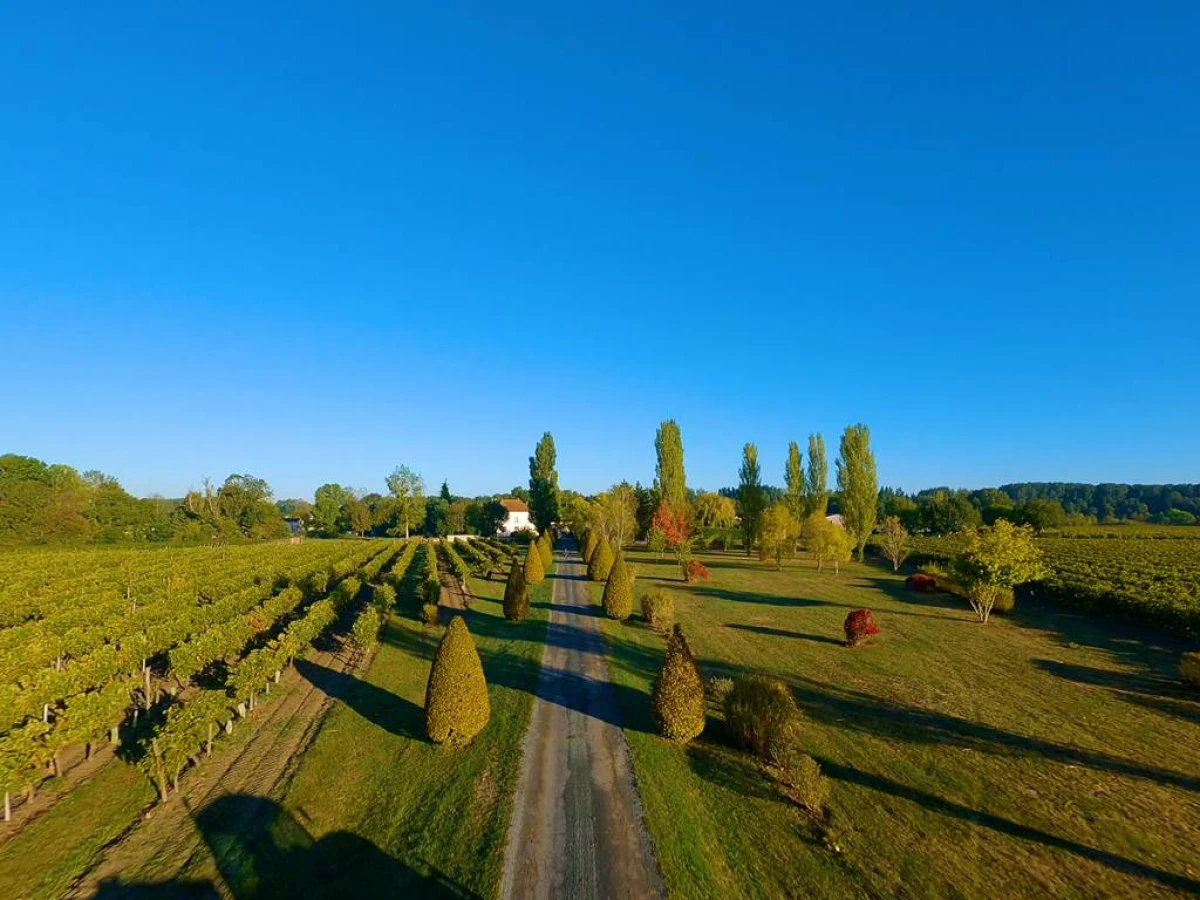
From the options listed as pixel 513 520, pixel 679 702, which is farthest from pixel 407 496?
pixel 679 702

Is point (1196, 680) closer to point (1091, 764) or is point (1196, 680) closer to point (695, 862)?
point (1091, 764)

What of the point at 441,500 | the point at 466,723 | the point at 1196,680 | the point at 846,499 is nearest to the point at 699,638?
the point at 466,723

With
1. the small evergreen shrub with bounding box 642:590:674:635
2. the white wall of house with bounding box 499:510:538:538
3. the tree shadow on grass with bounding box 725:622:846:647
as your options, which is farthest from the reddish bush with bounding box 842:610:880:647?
the white wall of house with bounding box 499:510:538:538

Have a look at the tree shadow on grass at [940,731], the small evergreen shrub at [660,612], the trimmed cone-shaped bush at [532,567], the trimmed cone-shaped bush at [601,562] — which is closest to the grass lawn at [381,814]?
the tree shadow on grass at [940,731]

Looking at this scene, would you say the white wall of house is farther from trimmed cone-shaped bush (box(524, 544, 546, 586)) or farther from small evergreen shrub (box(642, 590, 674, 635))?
small evergreen shrub (box(642, 590, 674, 635))

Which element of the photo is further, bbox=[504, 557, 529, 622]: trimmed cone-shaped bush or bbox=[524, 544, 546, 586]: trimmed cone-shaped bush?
bbox=[524, 544, 546, 586]: trimmed cone-shaped bush

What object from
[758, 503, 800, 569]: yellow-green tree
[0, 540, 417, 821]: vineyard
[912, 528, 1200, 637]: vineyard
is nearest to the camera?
[0, 540, 417, 821]: vineyard

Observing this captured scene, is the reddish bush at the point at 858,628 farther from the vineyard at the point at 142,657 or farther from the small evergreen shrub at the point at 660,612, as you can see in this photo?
the vineyard at the point at 142,657

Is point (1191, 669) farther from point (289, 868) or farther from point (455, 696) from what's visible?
point (289, 868)

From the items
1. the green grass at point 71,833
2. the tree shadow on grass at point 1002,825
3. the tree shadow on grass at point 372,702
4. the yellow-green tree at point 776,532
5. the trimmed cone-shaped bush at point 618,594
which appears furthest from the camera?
the yellow-green tree at point 776,532
